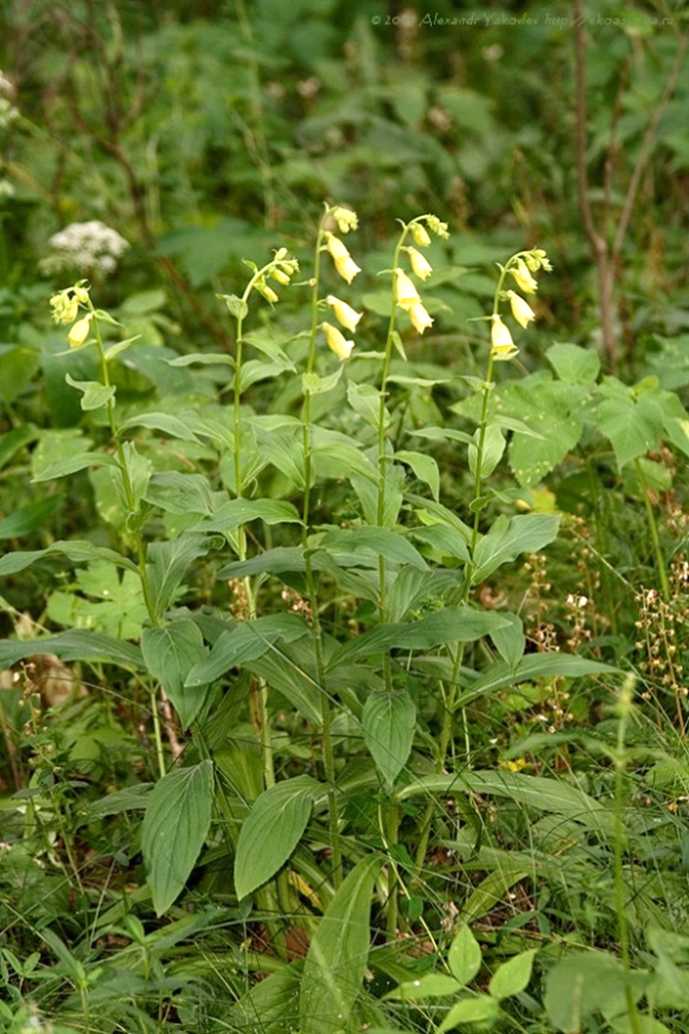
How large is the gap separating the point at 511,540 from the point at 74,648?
695mm

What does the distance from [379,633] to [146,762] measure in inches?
30.3

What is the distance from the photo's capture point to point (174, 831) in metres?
2.02

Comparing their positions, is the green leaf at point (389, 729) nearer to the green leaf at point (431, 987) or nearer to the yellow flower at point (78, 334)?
the green leaf at point (431, 987)

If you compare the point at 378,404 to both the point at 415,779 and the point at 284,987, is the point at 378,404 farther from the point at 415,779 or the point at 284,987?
the point at 284,987

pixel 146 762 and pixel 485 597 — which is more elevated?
pixel 485 597

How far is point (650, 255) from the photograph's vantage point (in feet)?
15.0

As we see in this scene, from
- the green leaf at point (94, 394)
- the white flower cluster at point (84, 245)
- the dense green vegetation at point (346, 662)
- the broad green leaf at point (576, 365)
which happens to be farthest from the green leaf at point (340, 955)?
the white flower cluster at point (84, 245)

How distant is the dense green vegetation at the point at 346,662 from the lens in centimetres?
203

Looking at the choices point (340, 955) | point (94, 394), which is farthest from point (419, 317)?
point (340, 955)

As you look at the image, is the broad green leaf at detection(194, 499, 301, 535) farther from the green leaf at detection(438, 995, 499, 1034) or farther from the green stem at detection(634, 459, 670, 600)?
the green stem at detection(634, 459, 670, 600)

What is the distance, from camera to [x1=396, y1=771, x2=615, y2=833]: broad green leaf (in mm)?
2125

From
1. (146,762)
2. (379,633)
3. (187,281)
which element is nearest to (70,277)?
(187,281)

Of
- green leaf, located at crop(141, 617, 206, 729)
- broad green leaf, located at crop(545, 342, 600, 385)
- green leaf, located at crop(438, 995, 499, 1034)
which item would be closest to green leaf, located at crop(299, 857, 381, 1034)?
green leaf, located at crop(438, 995, 499, 1034)

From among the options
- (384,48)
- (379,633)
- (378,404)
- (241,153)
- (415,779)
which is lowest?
(415,779)
